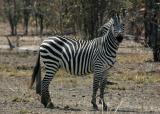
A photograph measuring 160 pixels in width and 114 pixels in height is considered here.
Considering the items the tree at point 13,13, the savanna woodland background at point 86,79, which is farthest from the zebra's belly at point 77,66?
the tree at point 13,13

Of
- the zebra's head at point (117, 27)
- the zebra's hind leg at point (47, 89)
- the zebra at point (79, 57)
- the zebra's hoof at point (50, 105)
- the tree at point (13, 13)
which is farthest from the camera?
the tree at point (13, 13)

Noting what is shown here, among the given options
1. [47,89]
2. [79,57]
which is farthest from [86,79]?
[47,89]

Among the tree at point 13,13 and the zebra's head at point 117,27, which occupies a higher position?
the zebra's head at point 117,27

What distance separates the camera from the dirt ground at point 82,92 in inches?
517

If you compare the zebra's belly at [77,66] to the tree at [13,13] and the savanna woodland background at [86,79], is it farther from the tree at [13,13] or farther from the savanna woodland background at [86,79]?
the tree at [13,13]

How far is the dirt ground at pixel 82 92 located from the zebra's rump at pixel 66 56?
0.88 m

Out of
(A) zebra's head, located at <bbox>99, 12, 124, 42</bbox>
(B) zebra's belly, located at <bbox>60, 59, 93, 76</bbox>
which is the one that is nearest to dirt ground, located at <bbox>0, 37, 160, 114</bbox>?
(B) zebra's belly, located at <bbox>60, 59, 93, 76</bbox>

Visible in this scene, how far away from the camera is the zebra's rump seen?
14266 millimetres

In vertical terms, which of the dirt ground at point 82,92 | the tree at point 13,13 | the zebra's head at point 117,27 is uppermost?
the zebra's head at point 117,27

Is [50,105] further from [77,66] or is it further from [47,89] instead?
[77,66]

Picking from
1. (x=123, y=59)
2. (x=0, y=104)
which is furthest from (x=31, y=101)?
(x=123, y=59)

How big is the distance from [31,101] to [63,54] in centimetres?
142

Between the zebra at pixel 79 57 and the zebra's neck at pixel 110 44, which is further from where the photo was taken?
the zebra's neck at pixel 110 44

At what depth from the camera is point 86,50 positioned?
1452 cm
